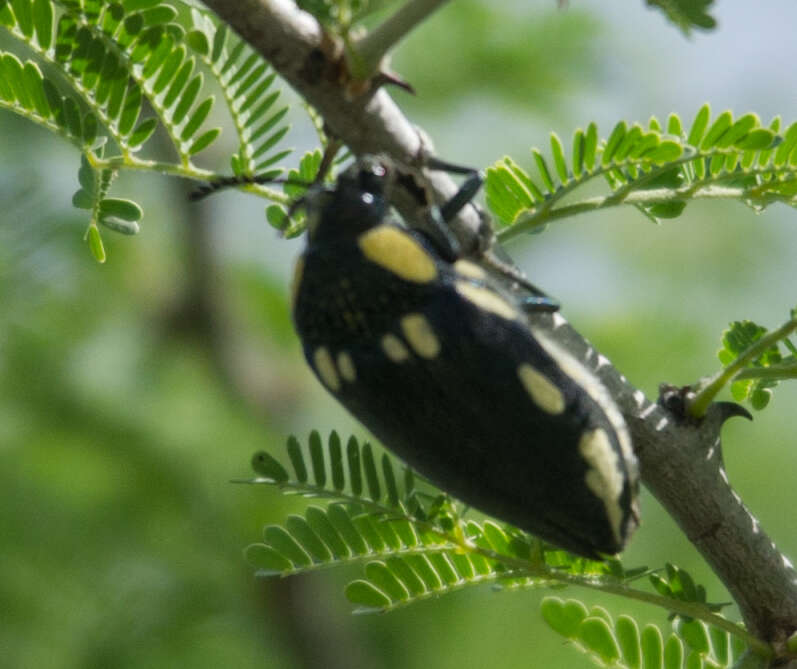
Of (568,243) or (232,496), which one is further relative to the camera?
(568,243)

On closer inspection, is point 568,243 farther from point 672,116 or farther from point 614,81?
point 672,116

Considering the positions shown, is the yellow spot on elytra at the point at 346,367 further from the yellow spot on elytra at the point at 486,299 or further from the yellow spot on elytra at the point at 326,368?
the yellow spot on elytra at the point at 486,299

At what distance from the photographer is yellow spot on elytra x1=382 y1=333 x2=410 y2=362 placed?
7.83 feet

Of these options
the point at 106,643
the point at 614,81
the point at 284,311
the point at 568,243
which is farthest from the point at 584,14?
the point at 106,643

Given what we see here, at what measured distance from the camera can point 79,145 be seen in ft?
7.64

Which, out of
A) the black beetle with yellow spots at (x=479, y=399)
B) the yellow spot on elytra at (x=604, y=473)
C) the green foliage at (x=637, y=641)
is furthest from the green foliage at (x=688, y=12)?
the green foliage at (x=637, y=641)

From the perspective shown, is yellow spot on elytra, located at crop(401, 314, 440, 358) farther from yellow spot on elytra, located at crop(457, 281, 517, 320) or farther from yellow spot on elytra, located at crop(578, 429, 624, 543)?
yellow spot on elytra, located at crop(578, 429, 624, 543)

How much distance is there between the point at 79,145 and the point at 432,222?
70cm

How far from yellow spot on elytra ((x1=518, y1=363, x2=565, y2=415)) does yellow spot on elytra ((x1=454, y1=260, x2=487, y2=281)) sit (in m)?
0.23

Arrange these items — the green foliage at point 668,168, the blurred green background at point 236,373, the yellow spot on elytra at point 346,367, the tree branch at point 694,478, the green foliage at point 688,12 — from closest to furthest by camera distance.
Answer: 1. the green foliage at point 688,12
2. the tree branch at point 694,478
3. the green foliage at point 668,168
4. the yellow spot on elytra at point 346,367
5. the blurred green background at point 236,373

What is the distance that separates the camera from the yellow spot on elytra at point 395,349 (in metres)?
2.39

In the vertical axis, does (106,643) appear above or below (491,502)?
below

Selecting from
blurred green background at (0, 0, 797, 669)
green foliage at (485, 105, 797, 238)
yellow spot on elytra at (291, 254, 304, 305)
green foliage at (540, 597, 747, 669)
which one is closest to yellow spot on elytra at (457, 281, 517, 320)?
green foliage at (485, 105, 797, 238)

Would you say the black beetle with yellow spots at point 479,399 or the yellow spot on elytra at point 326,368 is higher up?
the black beetle with yellow spots at point 479,399
